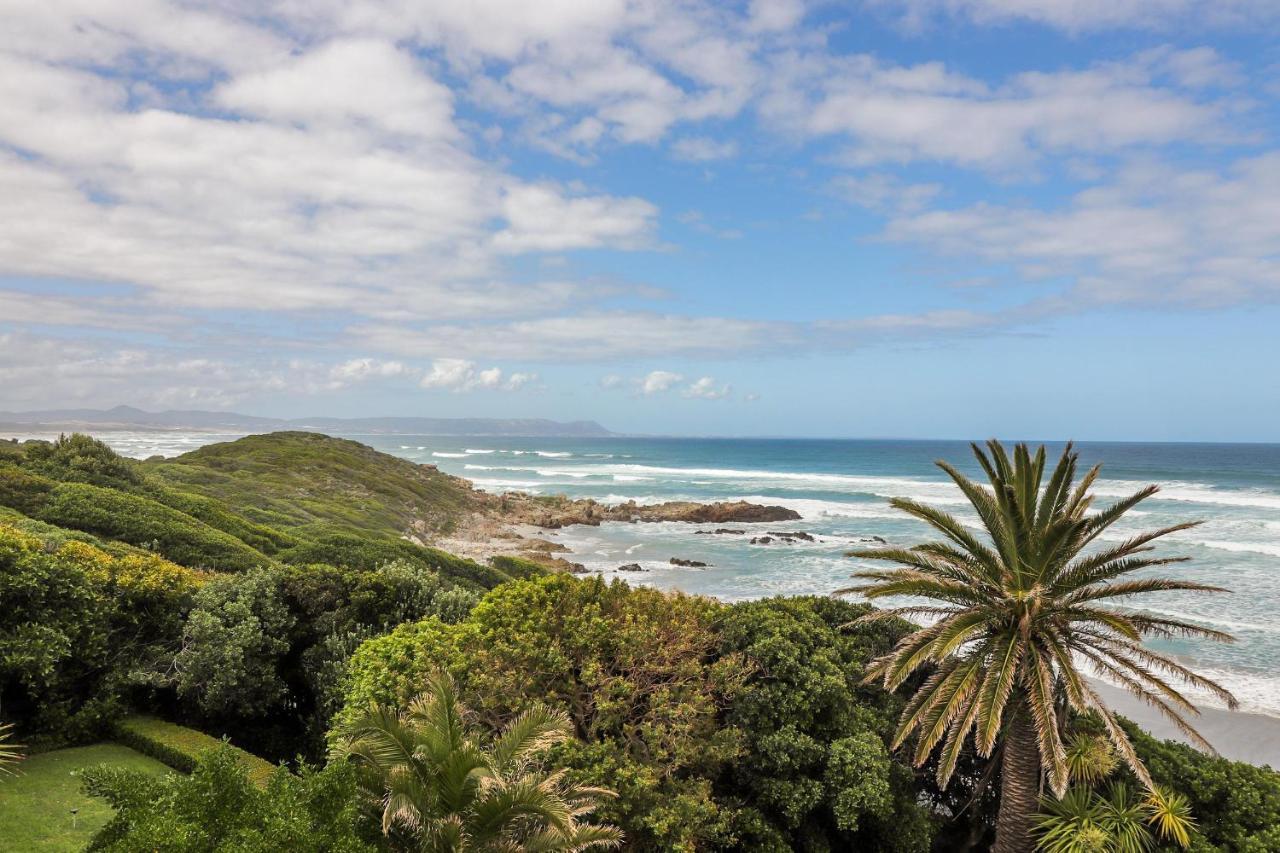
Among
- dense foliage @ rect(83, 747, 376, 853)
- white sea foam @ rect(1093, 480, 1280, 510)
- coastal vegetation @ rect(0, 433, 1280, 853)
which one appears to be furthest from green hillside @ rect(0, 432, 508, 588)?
white sea foam @ rect(1093, 480, 1280, 510)

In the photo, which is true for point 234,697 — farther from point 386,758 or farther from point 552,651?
point 386,758

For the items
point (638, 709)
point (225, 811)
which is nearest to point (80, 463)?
point (638, 709)

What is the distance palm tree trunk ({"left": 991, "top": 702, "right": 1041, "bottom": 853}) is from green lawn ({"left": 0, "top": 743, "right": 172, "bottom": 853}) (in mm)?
13116

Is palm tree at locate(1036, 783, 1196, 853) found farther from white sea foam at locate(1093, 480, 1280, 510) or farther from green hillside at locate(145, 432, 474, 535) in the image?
white sea foam at locate(1093, 480, 1280, 510)

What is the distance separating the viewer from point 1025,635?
1128 cm

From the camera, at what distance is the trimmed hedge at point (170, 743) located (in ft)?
40.6

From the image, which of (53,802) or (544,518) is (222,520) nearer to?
(53,802)

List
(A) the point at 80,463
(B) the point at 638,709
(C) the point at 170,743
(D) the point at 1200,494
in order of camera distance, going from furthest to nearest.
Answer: (D) the point at 1200,494, (A) the point at 80,463, (C) the point at 170,743, (B) the point at 638,709

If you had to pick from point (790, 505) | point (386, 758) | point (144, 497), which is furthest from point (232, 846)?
A: point (790, 505)

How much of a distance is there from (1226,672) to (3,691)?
98.4ft

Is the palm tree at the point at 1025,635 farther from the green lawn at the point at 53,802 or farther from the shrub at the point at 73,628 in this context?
the shrub at the point at 73,628

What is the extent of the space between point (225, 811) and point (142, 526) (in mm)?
18250

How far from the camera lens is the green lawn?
9.48 meters

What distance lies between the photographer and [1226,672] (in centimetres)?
2186
